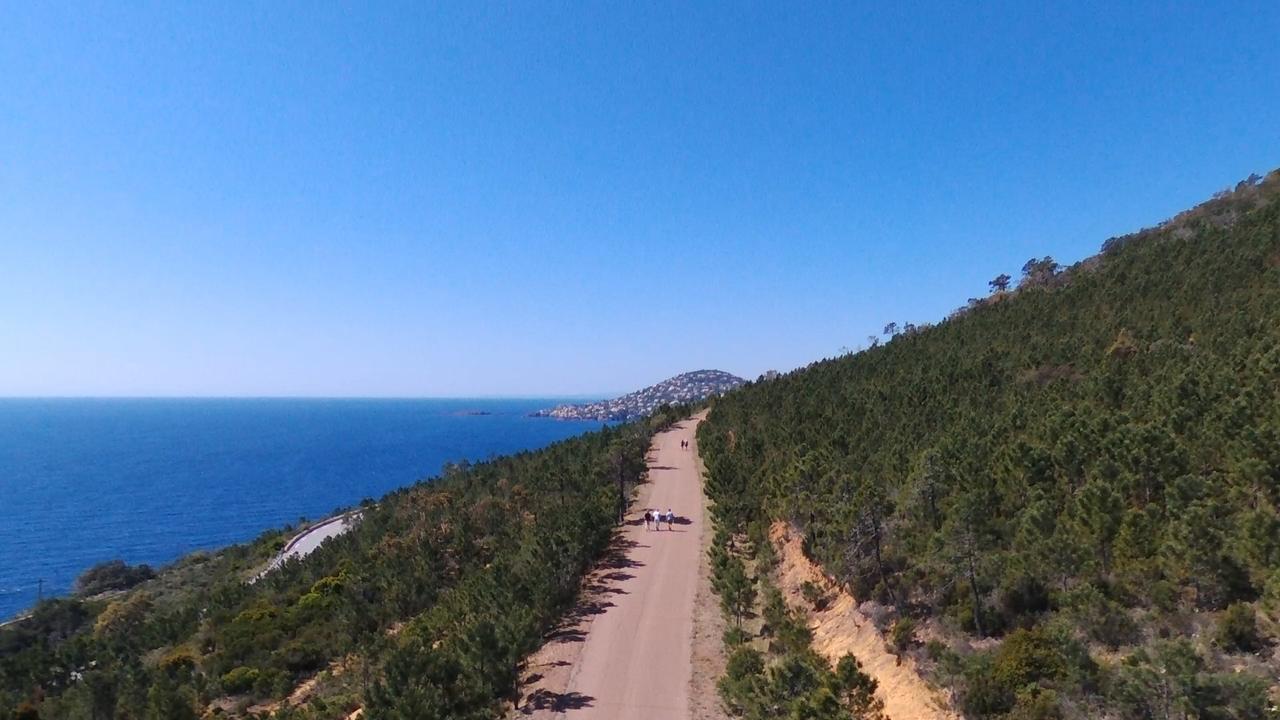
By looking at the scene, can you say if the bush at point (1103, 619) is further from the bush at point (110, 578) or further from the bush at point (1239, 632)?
the bush at point (110, 578)

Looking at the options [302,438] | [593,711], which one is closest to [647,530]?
[593,711]

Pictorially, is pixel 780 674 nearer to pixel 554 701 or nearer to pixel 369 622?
pixel 554 701

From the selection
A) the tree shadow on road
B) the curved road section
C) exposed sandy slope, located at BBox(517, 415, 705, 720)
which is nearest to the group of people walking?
exposed sandy slope, located at BBox(517, 415, 705, 720)

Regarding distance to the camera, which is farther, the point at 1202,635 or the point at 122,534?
the point at 122,534

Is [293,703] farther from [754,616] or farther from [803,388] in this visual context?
[803,388]

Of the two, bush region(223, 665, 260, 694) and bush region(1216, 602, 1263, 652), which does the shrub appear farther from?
bush region(223, 665, 260, 694)

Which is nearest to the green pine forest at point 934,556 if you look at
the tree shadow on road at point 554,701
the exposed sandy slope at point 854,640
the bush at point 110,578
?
the exposed sandy slope at point 854,640

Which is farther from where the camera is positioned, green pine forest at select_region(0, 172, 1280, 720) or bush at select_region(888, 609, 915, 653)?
bush at select_region(888, 609, 915, 653)
